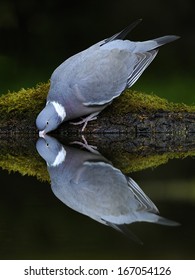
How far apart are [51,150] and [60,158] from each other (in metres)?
0.44

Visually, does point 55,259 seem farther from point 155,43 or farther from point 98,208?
point 155,43

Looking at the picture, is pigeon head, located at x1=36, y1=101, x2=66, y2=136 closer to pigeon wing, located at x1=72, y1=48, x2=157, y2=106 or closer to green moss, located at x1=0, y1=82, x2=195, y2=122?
pigeon wing, located at x1=72, y1=48, x2=157, y2=106

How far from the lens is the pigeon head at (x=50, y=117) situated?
264 inches

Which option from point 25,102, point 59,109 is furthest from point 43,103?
point 59,109

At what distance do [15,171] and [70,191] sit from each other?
81 cm

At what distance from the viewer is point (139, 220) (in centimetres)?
397

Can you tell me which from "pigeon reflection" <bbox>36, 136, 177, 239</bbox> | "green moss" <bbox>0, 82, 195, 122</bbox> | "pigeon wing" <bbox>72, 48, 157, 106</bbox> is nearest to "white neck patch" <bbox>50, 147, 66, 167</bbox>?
"pigeon reflection" <bbox>36, 136, 177, 239</bbox>

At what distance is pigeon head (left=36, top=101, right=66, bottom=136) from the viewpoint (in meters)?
6.71

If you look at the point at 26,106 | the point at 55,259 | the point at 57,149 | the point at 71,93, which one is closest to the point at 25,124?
the point at 26,106

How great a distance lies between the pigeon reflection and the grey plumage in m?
1.10

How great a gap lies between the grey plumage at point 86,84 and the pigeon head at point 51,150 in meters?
0.17

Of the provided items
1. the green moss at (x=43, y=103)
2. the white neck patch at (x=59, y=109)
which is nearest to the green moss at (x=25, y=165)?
the white neck patch at (x=59, y=109)

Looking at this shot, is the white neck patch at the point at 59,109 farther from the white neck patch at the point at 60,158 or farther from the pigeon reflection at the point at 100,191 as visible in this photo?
the pigeon reflection at the point at 100,191

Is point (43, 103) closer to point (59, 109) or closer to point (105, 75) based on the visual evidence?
point (59, 109)
